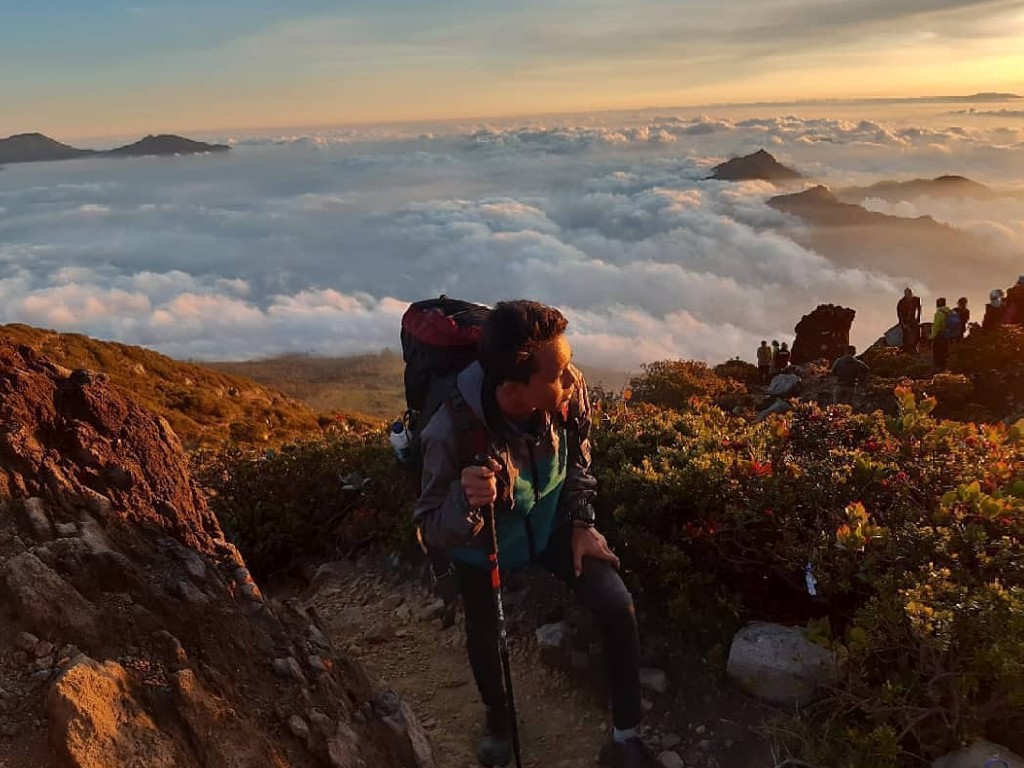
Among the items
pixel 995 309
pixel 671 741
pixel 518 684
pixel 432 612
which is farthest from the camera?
pixel 995 309

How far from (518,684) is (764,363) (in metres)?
20.2

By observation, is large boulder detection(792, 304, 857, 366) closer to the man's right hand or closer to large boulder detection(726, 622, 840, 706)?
large boulder detection(726, 622, 840, 706)

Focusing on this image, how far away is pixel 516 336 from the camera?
346 cm

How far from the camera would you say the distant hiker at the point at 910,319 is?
77.9 ft

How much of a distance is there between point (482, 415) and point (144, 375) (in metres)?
45.1

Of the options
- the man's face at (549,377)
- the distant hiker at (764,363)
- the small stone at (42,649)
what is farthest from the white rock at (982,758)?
the distant hiker at (764,363)

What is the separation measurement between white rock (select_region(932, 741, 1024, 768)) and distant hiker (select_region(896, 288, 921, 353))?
22.2 meters

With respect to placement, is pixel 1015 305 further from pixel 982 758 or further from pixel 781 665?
pixel 982 758

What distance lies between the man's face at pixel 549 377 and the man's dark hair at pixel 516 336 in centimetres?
3

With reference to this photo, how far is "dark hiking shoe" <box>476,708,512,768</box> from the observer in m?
4.61

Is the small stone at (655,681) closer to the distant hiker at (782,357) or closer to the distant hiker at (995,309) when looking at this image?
the distant hiker at (995,309)

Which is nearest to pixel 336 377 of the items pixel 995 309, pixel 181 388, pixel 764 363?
pixel 181 388

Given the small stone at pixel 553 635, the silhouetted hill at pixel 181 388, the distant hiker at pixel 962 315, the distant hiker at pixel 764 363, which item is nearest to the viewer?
the small stone at pixel 553 635

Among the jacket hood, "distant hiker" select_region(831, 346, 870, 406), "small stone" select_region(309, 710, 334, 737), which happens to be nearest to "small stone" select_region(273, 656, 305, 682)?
"small stone" select_region(309, 710, 334, 737)
